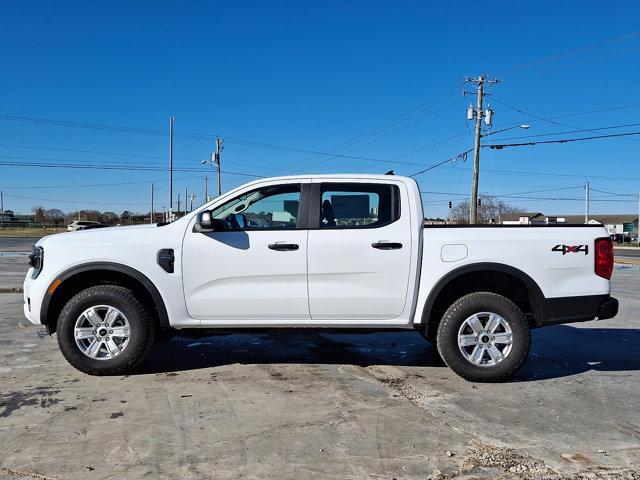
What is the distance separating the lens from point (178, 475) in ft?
10.3

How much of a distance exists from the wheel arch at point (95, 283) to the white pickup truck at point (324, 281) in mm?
13

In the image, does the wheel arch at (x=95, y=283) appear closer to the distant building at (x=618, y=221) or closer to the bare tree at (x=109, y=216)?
the bare tree at (x=109, y=216)

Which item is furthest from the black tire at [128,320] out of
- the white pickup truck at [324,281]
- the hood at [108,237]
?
the hood at [108,237]

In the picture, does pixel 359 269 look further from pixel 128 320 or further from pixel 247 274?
pixel 128 320

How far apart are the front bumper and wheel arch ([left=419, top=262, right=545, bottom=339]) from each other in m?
0.06

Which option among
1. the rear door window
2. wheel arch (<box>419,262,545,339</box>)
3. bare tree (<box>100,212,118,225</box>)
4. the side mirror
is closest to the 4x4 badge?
wheel arch (<box>419,262,545,339</box>)

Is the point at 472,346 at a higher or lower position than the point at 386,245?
lower

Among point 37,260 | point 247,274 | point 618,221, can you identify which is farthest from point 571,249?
point 618,221

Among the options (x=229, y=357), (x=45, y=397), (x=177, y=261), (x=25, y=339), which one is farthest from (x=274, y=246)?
(x=25, y=339)

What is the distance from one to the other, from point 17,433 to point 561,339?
6200mm

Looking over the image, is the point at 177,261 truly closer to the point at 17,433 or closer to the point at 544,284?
the point at 17,433

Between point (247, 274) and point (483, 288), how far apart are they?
2.31 meters

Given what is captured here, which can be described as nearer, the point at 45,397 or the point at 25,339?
the point at 45,397

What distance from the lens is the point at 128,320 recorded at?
5.03 m
